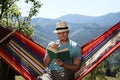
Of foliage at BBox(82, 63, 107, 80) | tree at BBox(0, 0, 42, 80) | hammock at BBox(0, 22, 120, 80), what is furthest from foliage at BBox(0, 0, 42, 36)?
hammock at BBox(0, 22, 120, 80)

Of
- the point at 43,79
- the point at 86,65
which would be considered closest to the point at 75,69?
the point at 86,65

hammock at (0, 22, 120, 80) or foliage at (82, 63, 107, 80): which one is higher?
hammock at (0, 22, 120, 80)

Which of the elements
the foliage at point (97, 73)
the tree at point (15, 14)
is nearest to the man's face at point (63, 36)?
the tree at point (15, 14)

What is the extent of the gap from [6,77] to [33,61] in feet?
4.46

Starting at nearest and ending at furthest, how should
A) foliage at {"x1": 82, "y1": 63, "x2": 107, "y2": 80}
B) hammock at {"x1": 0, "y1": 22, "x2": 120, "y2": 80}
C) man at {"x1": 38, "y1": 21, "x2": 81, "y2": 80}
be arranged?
man at {"x1": 38, "y1": 21, "x2": 81, "y2": 80} < hammock at {"x1": 0, "y1": 22, "x2": 120, "y2": 80} < foliage at {"x1": 82, "y1": 63, "x2": 107, "y2": 80}

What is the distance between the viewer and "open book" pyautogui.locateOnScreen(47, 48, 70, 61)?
4.85 metres

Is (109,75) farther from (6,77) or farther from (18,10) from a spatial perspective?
(6,77)

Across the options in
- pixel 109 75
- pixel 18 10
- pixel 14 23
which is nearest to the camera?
pixel 18 10

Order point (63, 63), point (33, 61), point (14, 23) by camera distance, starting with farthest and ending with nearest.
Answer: point (14, 23), point (33, 61), point (63, 63)

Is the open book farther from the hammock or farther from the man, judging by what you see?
the hammock

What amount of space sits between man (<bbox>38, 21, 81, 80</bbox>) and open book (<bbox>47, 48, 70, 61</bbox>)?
90mm

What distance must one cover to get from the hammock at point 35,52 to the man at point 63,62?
0.64ft

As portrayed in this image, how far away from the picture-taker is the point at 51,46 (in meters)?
5.12

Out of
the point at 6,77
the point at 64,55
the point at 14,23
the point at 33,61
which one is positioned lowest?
the point at 14,23
